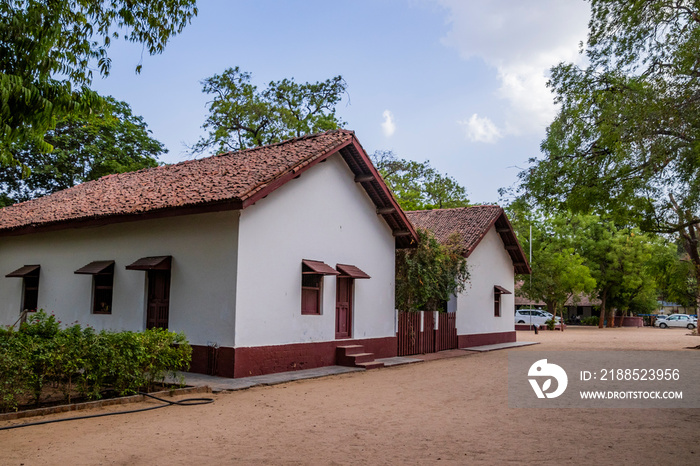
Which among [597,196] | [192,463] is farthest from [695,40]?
[192,463]

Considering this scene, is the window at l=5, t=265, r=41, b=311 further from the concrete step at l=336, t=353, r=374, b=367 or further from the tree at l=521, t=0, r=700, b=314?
the tree at l=521, t=0, r=700, b=314

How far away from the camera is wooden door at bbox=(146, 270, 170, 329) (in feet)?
42.4

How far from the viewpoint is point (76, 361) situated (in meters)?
8.30

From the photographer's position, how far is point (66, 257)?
15102 millimetres

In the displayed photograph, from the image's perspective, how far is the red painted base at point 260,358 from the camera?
1148 cm

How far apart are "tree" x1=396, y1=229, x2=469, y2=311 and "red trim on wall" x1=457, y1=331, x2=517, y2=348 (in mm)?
2516

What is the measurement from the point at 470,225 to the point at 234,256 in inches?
487

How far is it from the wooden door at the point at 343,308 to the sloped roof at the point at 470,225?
6077 millimetres

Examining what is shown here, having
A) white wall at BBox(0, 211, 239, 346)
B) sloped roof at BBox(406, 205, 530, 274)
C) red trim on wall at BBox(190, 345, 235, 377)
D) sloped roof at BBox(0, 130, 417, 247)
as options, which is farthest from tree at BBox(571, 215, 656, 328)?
red trim on wall at BBox(190, 345, 235, 377)

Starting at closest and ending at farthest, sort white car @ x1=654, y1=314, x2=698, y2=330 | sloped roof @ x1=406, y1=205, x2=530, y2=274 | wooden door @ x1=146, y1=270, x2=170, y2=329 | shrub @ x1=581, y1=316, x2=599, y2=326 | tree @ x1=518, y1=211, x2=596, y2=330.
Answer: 1. wooden door @ x1=146, y1=270, x2=170, y2=329
2. sloped roof @ x1=406, y1=205, x2=530, y2=274
3. tree @ x1=518, y1=211, x2=596, y2=330
4. white car @ x1=654, y1=314, x2=698, y2=330
5. shrub @ x1=581, y1=316, x2=599, y2=326

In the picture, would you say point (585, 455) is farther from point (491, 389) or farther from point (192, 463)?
point (491, 389)

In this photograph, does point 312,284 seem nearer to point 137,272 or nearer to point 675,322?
point 137,272

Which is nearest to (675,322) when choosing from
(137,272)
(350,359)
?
(350,359)

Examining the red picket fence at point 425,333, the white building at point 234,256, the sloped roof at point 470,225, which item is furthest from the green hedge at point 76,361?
the sloped roof at point 470,225
